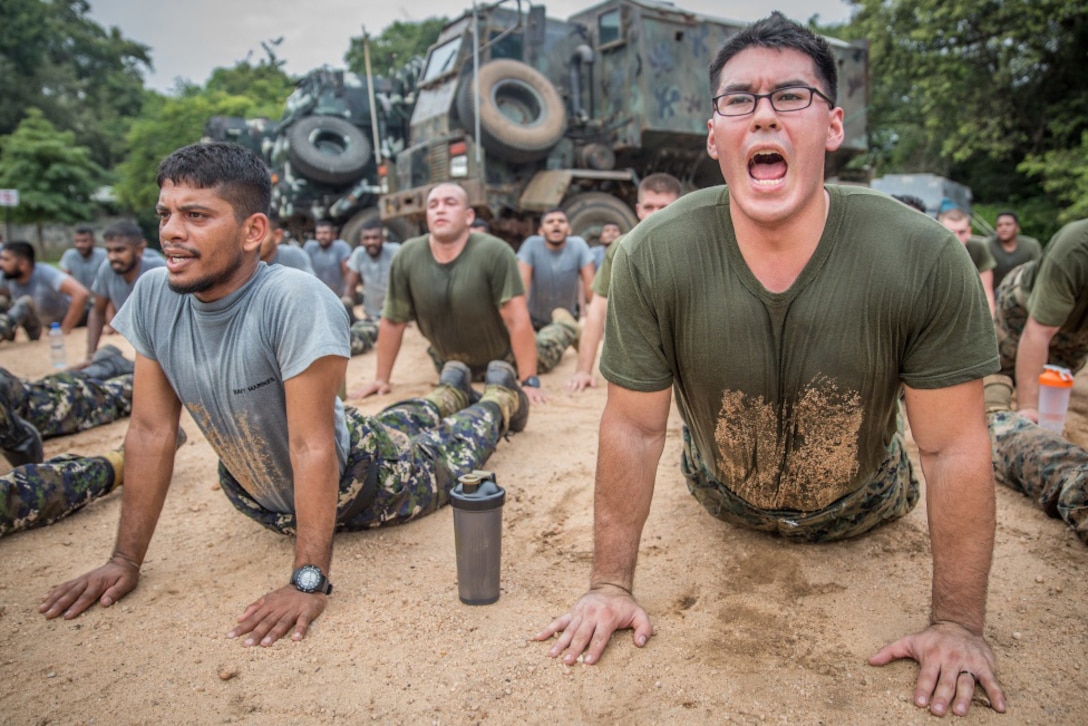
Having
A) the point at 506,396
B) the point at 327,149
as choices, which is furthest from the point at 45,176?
the point at 506,396

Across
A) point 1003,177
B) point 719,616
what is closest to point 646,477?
point 719,616

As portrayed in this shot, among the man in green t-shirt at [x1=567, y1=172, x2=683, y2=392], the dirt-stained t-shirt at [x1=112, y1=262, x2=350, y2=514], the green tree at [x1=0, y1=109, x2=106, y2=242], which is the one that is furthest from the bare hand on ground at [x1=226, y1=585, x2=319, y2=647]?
the green tree at [x1=0, y1=109, x2=106, y2=242]

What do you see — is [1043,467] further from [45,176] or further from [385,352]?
[45,176]

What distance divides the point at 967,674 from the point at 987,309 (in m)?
0.84

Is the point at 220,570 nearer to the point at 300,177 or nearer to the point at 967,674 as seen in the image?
the point at 967,674

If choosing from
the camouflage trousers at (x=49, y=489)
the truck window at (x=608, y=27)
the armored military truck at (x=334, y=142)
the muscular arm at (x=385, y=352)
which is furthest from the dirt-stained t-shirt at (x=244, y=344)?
the armored military truck at (x=334, y=142)

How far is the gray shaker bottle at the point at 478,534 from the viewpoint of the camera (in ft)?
7.09

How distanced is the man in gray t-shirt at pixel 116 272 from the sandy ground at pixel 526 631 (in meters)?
3.50

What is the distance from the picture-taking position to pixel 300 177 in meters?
13.8

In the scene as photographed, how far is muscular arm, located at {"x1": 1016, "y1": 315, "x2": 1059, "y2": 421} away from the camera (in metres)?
3.65

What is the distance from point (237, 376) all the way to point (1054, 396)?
3.63 meters

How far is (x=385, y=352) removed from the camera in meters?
5.24

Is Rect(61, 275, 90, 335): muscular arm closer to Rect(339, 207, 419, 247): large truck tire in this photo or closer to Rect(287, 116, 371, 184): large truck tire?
Rect(339, 207, 419, 247): large truck tire

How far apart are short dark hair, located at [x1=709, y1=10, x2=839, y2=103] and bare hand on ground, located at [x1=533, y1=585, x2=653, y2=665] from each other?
4.60 feet
